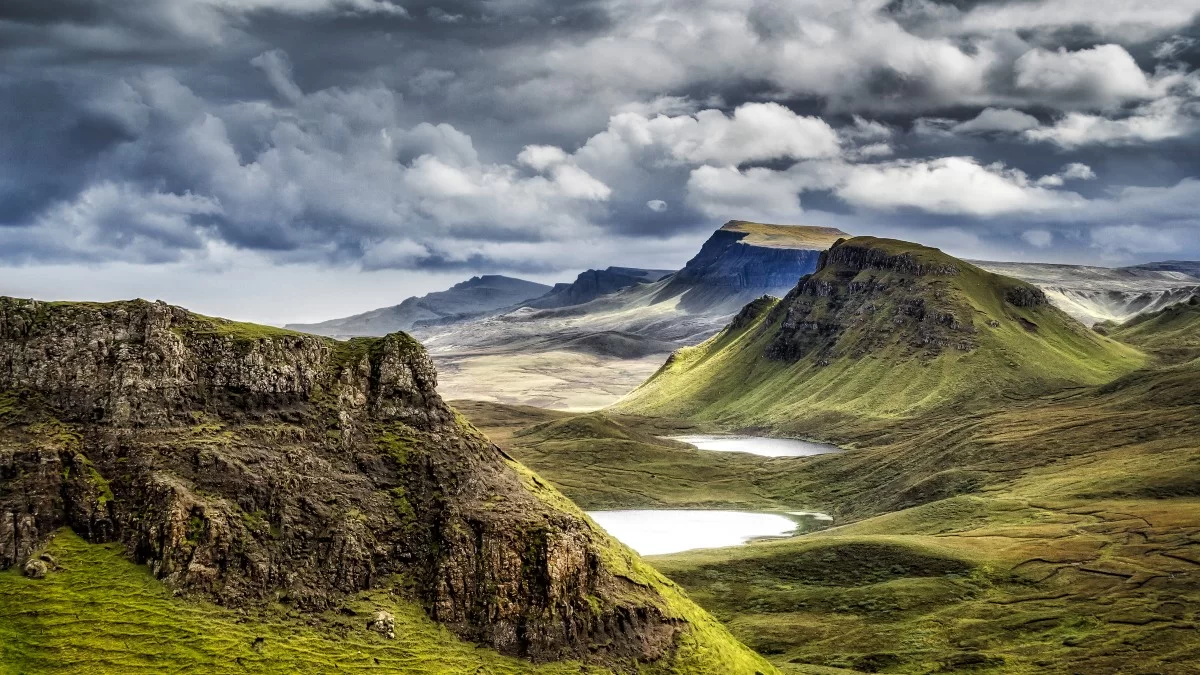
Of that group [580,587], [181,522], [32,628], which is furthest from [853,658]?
[32,628]

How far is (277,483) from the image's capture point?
11381 cm

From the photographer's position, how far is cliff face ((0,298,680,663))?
104125 mm

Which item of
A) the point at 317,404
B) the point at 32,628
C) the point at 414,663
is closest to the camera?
the point at 32,628

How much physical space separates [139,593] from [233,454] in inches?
735

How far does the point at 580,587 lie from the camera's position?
12144cm

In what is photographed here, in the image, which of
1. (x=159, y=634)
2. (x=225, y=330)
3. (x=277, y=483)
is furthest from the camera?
(x=225, y=330)

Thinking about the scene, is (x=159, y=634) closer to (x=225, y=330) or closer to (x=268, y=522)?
(x=268, y=522)

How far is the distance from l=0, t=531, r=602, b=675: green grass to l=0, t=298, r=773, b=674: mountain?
22cm

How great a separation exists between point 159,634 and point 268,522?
17824 millimetres

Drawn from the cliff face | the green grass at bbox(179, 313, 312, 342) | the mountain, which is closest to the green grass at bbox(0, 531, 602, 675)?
the mountain

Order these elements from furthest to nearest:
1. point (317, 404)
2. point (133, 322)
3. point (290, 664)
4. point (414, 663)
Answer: point (317, 404), point (133, 322), point (414, 663), point (290, 664)

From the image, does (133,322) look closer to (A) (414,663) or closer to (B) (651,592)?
(A) (414,663)

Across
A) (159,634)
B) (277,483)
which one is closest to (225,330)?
(277,483)

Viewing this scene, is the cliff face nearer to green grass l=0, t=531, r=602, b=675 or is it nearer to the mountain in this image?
the mountain
